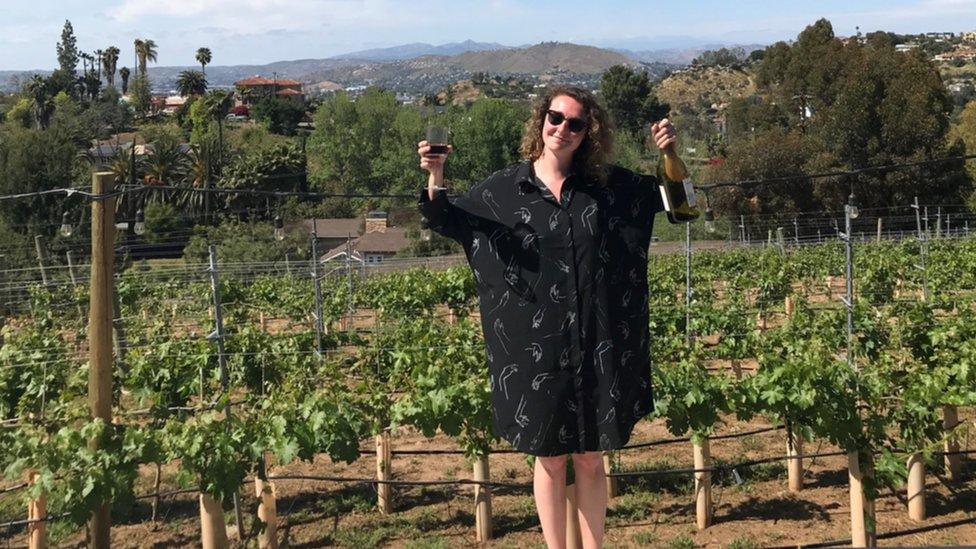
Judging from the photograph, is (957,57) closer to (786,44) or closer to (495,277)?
(786,44)

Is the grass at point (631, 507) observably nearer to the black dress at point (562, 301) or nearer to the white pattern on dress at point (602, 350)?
the black dress at point (562, 301)

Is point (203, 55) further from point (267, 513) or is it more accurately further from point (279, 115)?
point (267, 513)

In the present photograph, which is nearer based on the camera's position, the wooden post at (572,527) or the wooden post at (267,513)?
the wooden post at (572,527)

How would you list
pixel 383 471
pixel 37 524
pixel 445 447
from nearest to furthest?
1. pixel 37 524
2. pixel 383 471
3. pixel 445 447

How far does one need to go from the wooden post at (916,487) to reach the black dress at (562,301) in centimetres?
350

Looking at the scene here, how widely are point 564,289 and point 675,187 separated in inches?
Result: 18.3

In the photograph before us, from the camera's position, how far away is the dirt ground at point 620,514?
5746mm

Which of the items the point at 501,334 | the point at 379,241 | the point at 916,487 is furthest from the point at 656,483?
the point at 379,241

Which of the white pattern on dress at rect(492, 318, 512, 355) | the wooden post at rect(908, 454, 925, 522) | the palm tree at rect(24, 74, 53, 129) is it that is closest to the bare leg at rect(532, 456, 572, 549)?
the white pattern on dress at rect(492, 318, 512, 355)

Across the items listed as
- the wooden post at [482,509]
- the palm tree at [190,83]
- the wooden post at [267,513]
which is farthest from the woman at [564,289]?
the palm tree at [190,83]

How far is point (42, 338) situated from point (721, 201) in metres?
24.2

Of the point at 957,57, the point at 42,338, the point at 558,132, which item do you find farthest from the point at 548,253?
the point at 957,57

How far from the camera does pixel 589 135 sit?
306cm

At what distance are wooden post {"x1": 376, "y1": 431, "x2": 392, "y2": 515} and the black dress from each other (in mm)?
3484
